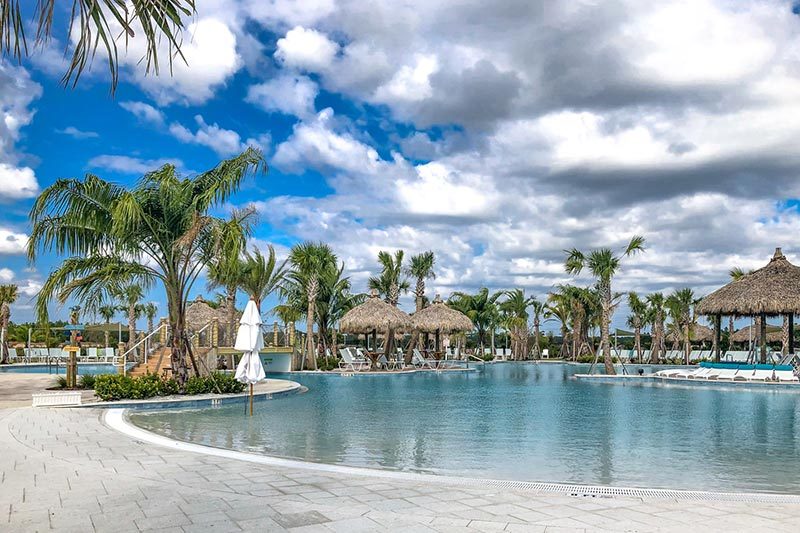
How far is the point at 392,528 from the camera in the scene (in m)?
4.33

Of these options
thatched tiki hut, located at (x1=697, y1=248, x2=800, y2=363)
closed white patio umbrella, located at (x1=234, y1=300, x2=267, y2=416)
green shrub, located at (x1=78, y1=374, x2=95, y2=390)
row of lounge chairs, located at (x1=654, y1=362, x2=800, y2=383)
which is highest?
thatched tiki hut, located at (x1=697, y1=248, x2=800, y2=363)

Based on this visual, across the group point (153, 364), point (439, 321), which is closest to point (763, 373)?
point (439, 321)

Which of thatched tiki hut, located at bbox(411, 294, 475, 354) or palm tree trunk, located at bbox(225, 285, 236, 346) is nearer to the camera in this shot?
palm tree trunk, located at bbox(225, 285, 236, 346)

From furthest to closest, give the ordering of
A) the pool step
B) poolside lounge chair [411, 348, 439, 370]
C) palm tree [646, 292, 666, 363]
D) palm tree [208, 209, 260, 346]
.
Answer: palm tree [646, 292, 666, 363]
poolside lounge chair [411, 348, 439, 370]
the pool step
palm tree [208, 209, 260, 346]

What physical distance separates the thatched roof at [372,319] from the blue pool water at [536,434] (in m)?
11.8

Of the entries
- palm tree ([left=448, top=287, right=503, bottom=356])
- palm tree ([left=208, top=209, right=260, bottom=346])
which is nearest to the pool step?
palm tree ([left=208, top=209, right=260, bottom=346])

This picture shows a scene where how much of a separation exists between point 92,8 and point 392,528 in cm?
352

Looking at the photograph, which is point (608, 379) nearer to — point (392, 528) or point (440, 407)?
point (440, 407)

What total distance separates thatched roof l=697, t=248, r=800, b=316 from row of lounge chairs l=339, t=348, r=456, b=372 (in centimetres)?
1207

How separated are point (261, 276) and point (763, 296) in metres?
19.8

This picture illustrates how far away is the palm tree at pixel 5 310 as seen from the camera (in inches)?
1271

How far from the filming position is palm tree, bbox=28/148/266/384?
13602 mm

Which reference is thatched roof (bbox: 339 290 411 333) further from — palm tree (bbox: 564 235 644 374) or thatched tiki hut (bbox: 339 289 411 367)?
palm tree (bbox: 564 235 644 374)

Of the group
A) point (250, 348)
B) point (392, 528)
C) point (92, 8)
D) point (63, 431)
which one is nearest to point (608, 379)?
point (250, 348)
